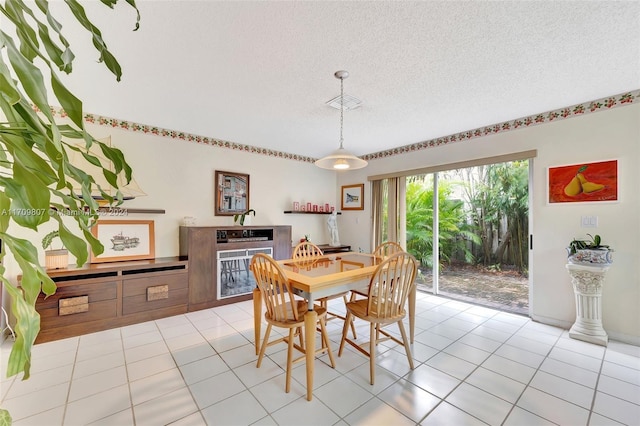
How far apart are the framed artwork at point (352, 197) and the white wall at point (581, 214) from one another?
6.56ft

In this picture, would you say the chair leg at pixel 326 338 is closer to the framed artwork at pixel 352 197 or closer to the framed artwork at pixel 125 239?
the framed artwork at pixel 125 239

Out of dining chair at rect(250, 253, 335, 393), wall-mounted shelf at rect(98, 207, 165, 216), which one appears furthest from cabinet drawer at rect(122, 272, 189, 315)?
dining chair at rect(250, 253, 335, 393)

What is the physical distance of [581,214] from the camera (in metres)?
2.93

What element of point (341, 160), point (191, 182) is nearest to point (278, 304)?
point (341, 160)

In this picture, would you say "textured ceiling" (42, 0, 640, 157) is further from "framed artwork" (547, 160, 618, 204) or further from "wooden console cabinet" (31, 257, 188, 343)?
"wooden console cabinet" (31, 257, 188, 343)

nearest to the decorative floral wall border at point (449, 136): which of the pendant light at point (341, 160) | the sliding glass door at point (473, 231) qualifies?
the sliding glass door at point (473, 231)

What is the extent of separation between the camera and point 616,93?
8.73ft

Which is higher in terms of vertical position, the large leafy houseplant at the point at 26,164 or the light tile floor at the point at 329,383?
the large leafy houseplant at the point at 26,164

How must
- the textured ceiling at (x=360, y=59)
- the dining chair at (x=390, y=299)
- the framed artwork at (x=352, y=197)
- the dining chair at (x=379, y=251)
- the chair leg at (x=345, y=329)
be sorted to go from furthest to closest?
the framed artwork at (x=352, y=197) < the dining chair at (x=379, y=251) < the chair leg at (x=345, y=329) < the dining chair at (x=390, y=299) < the textured ceiling at (x=360, y=59)

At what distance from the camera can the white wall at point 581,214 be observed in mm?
2656

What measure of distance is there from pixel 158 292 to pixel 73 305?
0.75 meters

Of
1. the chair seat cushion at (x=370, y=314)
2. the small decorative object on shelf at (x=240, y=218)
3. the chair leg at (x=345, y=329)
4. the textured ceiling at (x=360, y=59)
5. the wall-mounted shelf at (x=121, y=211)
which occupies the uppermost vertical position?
the textured ceiling at (x=360, y=59)

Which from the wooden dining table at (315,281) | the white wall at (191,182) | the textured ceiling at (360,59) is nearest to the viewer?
the textured ceiling at (360,59)

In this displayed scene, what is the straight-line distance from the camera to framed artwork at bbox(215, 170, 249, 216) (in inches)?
163
